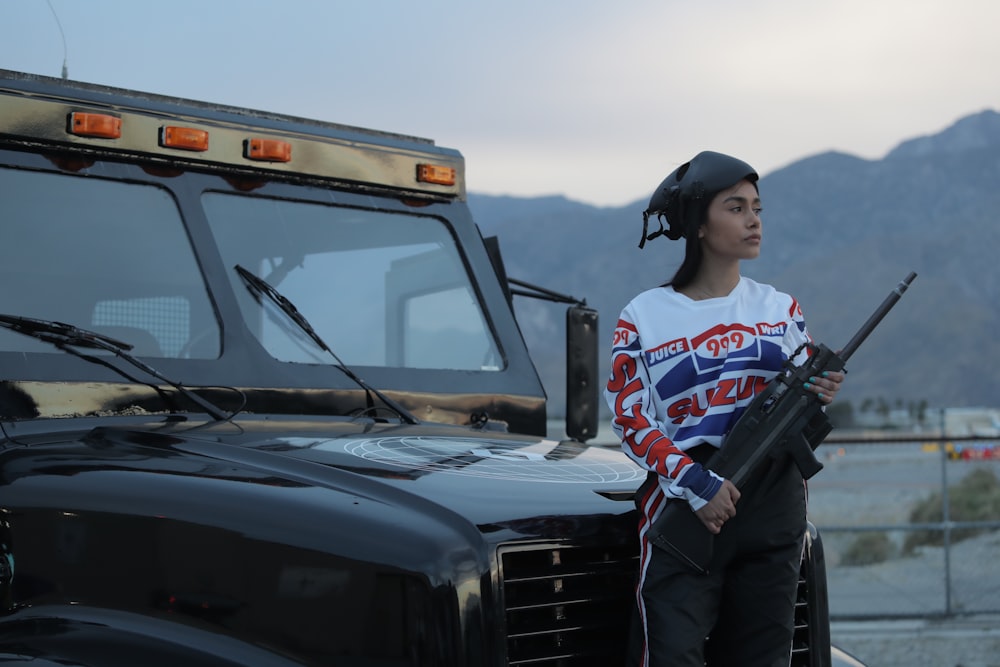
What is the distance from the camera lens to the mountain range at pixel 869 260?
7988 cm

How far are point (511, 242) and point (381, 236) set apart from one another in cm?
13978

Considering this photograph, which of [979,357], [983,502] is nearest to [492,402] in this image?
[983,502]

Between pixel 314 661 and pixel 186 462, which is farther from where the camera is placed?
pixel 186 462

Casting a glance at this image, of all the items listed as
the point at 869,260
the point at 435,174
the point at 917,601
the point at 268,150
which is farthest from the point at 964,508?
the point at 869,260

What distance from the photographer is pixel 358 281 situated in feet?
14.0

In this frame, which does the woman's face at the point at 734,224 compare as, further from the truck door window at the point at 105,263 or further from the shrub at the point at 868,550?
the shrub at the point at 868,550

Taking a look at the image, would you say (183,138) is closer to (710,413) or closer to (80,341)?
(80,341)

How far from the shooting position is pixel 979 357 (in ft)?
262

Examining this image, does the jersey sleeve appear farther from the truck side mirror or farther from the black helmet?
the truck side mirror

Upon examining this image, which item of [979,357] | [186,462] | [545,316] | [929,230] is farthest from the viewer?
[929,230]

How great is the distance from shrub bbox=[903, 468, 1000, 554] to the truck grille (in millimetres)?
13727

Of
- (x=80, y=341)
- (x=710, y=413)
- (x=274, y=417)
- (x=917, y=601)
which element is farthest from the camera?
(x=917, y=601)

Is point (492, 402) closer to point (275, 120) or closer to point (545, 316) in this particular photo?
point (275, 120)

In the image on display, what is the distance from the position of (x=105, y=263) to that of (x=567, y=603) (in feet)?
5.70
